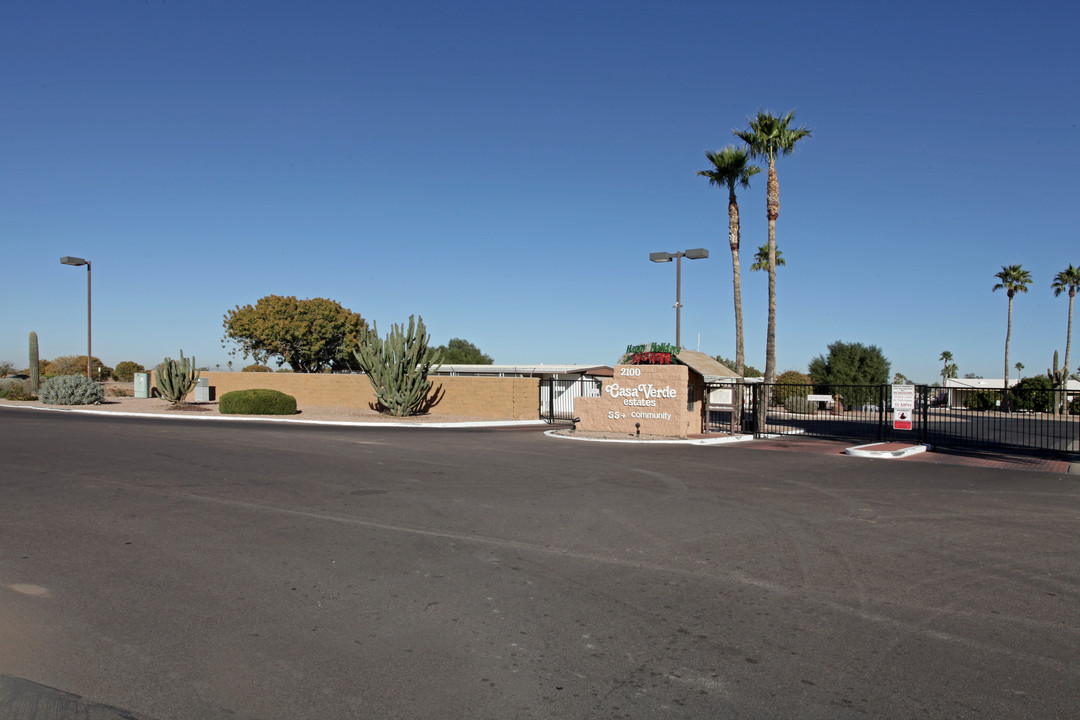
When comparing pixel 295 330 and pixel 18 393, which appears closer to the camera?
pixel 18 393

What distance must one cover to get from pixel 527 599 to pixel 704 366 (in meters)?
22.4

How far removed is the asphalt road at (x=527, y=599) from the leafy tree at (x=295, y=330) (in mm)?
53707

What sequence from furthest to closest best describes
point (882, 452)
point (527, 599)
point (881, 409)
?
point (881, 409)
point (882, 452)
point (527, 599)

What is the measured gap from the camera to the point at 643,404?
24.8 m

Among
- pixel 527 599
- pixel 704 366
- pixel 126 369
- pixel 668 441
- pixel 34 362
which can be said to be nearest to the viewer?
pixel 527 599

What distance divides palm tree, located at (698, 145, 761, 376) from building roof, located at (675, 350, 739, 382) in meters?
1.02

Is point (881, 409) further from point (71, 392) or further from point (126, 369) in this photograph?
point (126, 369)

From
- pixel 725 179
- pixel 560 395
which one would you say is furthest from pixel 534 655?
pixel 560 395

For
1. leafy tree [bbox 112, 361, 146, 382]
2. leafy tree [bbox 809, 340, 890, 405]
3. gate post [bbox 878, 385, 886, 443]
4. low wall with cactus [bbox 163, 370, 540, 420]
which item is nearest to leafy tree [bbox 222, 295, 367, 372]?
leafy tree [bbox 112, 361, 146, 382]

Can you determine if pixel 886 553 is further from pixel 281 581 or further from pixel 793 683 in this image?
pixel 281 581

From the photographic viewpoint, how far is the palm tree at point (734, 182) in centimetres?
2956

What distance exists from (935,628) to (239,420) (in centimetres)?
2893

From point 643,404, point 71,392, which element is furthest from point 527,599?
point 71,392

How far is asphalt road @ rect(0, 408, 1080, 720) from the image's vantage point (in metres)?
4.49
